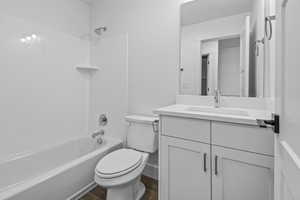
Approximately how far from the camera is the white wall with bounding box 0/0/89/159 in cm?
164

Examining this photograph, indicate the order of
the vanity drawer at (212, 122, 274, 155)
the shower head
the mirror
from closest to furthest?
the vanity drawer at (212, 122, 274, 155) → the mirror → the shower head

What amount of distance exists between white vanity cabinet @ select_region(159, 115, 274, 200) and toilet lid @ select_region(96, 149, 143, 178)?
0.26 metres

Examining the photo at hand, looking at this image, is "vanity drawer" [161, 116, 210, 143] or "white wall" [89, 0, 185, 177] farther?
"white wall" [89, 0, 185, 177]

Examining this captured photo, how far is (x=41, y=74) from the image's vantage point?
1.90m

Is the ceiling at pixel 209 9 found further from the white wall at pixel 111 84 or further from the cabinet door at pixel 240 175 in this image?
the cabinet door at pixel 240 175

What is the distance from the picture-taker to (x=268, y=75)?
1.19 m

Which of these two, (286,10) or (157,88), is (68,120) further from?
(286,10)

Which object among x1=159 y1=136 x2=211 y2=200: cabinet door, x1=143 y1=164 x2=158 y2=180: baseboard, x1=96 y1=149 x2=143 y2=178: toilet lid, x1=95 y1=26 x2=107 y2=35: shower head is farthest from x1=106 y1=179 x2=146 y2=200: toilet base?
x1=95 y1=26 x2=107 y2=35: shower head

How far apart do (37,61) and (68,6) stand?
904 millimetres

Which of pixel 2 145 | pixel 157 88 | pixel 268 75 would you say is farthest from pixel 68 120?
pixel 268 75

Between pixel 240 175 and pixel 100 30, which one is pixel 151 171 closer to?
pixel 240 175

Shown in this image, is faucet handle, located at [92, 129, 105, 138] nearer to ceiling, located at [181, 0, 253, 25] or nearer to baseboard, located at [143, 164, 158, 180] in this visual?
baseboard, located at [143, 164, 158, 180]

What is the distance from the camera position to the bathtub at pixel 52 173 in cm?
119

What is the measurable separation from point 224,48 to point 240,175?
112 centimetres
